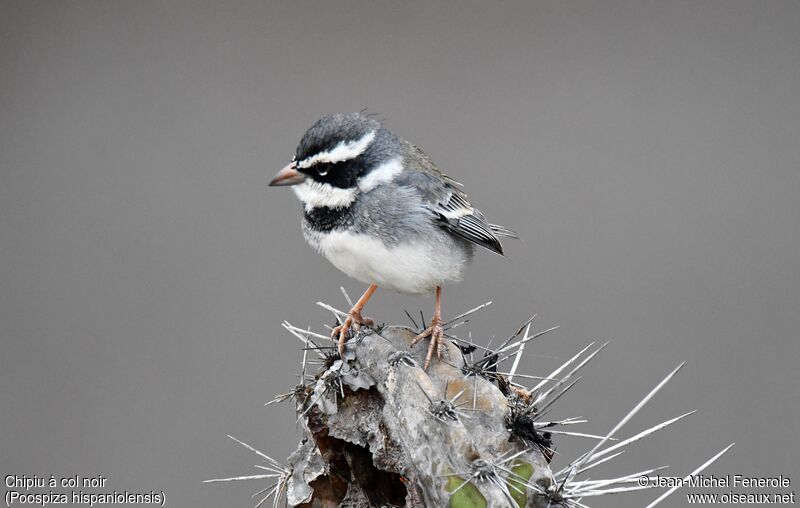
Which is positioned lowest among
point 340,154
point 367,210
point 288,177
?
point 367,210

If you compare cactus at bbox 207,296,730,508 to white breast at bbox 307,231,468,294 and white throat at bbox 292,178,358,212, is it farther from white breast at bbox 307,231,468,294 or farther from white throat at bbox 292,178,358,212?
white throat at bbox 292,178,358,212

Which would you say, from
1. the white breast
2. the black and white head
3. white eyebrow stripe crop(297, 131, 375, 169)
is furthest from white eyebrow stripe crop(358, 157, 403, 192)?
the white breast

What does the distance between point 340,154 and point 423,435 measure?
1305 millimetres

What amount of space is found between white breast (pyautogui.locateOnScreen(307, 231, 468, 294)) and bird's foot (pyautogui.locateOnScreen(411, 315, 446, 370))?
0.41 m

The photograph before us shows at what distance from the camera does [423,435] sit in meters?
2.56

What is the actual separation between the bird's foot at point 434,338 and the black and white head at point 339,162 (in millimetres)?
713

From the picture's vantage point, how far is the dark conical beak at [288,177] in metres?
3.36

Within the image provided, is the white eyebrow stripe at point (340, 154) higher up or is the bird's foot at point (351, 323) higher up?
the white eyebrow stripe at point (340, 154)

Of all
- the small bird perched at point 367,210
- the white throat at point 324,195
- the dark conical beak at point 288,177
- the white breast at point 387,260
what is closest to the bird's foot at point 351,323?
the small bird perched at point 367,210

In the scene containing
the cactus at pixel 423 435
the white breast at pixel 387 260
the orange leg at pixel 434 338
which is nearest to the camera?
the cactus at pixel 423 435

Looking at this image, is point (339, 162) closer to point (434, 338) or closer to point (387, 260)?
point (387, 260)

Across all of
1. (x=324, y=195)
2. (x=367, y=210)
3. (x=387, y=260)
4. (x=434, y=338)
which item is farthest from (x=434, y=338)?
(x=324, y=195)

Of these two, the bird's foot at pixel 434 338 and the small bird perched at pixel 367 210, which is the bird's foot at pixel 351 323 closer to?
the small bird perched at pixel 367 210

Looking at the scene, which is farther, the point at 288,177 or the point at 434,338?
the point at 288,177
